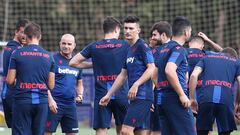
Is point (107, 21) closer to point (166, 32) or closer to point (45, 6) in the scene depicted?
point (166, 32)

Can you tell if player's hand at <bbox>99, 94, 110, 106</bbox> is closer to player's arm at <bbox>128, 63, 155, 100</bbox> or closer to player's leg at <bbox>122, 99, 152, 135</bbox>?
player's leg at <bbox>122, 99, 152, 135</bbox>

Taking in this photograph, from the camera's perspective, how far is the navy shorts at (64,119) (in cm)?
1467

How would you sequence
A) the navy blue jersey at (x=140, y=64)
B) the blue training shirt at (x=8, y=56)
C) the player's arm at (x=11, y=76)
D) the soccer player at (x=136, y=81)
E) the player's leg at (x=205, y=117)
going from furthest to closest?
1. the player's leg at (x=205, y=117)
2. the blue training shirt at (x=8, y=56)
3. the navy blue jersey at (x=140, y=64)
4. the soccer player at (x=136, y=81)
5. the player's arm at (x=11, y=76)

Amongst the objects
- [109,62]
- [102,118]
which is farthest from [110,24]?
[102,118]

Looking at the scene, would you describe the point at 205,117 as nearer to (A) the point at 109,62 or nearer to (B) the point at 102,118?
(B) the point at 102,118

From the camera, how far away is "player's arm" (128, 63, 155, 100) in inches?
502

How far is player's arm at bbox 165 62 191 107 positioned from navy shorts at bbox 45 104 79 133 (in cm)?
334

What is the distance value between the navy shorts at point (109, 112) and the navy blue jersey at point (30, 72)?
1521 millimetres

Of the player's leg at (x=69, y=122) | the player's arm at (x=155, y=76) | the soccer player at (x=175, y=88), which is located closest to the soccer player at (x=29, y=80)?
the player's arm at (x=155, y=76)

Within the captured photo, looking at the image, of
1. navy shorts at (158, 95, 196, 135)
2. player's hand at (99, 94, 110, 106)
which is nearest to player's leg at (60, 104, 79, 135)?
player's hand at (99, 94, 110, 106)

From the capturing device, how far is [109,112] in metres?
14.1

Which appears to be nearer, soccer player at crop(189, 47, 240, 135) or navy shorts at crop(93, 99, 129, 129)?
navy shorts at crop(93, 99, 129, 129)

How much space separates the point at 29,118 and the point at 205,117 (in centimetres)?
313

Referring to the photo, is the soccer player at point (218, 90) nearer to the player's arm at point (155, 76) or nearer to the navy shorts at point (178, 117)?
the player's arm at point (155, 76)
